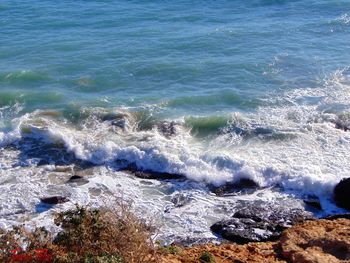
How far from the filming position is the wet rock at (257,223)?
15.0 metres

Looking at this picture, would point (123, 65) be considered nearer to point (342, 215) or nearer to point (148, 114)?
point (148, 114)

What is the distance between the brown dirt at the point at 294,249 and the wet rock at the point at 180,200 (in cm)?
246

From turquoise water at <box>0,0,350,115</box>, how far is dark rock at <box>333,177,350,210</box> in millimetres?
6283

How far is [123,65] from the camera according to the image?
86.8ft

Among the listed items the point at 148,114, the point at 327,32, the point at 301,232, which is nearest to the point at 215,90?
the point at 148,114

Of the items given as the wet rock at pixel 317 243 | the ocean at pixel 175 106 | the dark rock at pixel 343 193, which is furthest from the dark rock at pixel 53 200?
the dark rock at pixel 343 193

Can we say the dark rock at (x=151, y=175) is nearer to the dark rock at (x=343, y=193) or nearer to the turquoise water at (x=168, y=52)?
the turquoise water at (x=168, y=52)

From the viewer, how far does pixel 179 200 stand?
16.9m

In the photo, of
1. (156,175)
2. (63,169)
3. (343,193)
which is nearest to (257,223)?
(343,193)

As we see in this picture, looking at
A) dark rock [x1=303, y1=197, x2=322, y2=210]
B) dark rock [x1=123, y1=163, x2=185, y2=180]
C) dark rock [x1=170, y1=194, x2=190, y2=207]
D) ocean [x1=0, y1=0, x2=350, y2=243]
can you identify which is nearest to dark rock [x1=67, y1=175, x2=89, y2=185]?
ocean [x1=0, y1=0, x2=350, y2=243]

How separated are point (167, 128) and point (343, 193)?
6.91m

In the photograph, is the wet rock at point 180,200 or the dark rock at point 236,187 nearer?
the wet rock at point 180,200

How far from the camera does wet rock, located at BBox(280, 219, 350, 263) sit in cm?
1216

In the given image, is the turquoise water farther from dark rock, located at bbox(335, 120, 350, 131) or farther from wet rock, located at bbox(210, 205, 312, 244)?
wet rock, located at bbox(210, 205, 312, 244)
